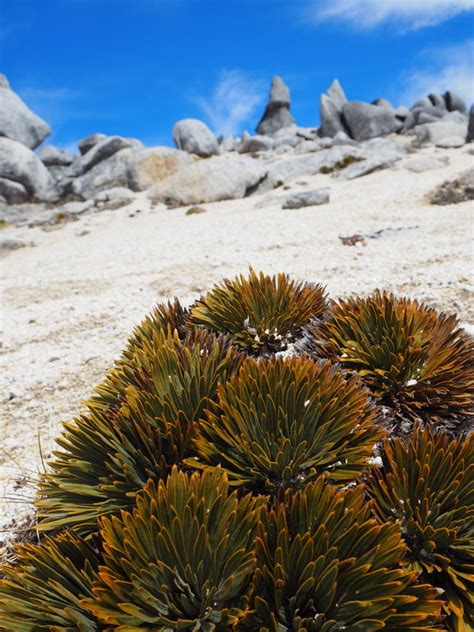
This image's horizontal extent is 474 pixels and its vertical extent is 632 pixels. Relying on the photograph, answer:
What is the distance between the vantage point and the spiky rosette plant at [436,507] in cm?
178

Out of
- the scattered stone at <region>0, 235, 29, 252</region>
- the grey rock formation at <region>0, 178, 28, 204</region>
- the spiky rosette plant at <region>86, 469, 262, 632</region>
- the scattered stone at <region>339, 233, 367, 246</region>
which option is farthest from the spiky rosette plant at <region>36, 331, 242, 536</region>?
the grey rock formation at <region>0, 178, 28, 204</region>

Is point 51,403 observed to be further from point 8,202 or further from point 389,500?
point 8,202

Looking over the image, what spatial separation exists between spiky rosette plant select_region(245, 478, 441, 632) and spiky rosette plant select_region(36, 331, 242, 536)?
67 centimetres

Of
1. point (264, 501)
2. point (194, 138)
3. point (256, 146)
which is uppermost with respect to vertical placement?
point (194, 138)

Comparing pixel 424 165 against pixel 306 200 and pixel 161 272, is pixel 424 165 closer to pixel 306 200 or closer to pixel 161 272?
pixel 306 200

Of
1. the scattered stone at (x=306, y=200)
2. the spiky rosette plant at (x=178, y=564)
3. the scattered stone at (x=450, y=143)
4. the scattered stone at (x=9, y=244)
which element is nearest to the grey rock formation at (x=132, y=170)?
the scattered stone at (x=9, y=244)

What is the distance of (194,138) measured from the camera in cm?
3878

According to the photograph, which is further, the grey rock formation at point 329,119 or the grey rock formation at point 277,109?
the grey rock formation at point 277,109

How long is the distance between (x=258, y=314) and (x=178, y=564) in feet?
7.61

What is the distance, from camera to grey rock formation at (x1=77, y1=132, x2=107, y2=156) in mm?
42312

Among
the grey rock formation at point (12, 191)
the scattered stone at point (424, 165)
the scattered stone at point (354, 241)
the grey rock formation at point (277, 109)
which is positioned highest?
the grey rock formation at point (277, 109)

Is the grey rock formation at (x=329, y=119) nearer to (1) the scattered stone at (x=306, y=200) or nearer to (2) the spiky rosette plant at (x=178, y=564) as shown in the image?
(1) the scattered stone at (x=306, y=200)

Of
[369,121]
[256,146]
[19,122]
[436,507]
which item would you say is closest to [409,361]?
[436,507]

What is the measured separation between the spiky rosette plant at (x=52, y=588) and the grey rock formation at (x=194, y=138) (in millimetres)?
39575
